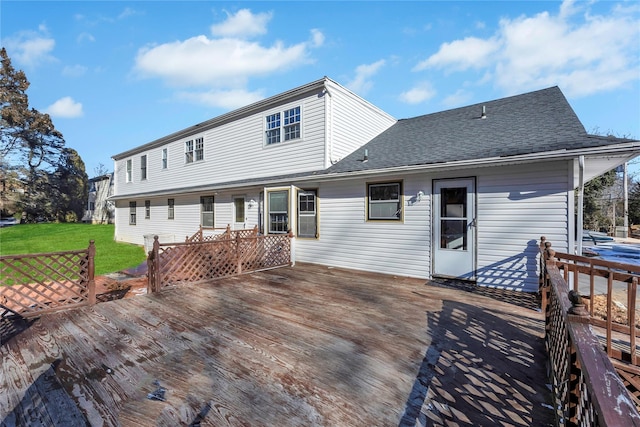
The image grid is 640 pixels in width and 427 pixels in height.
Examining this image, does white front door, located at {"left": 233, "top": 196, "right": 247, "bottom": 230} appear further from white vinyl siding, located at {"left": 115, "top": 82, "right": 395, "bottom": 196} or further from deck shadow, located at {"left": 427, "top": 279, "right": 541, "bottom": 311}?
deck shadow, located at {"left": 427, "top": 279, "right": 541, "bottom": 311}

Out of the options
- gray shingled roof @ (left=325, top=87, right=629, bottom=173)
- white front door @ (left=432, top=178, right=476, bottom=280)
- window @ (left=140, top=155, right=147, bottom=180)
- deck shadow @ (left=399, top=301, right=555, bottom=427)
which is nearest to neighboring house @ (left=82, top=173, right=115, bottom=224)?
window @ (left=140, top=155, right=147, bottom=180)

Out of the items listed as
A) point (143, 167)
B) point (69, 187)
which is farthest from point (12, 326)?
point (69, 187)

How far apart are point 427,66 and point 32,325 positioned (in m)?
15.9

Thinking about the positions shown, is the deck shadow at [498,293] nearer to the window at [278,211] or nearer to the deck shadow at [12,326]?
the window at [278,211]

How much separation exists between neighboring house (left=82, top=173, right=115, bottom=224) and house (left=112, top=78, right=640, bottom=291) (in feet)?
75.3

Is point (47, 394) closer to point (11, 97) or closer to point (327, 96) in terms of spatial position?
point (327, 96)

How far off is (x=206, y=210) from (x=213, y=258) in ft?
19.5

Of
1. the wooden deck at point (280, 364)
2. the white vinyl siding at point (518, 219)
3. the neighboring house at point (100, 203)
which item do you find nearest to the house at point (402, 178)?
the white vinyl siding at point (518, 219)

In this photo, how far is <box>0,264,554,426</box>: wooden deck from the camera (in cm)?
223

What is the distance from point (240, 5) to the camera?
9.22 metres

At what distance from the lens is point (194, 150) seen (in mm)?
12781

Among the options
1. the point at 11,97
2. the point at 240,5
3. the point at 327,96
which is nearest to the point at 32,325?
the point at 327,96

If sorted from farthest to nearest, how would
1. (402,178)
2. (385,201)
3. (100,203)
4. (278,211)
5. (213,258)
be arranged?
(100,203), (278,211), (385,201), (402,178), (213,258)

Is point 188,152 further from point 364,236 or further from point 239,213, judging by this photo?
point 364,236
